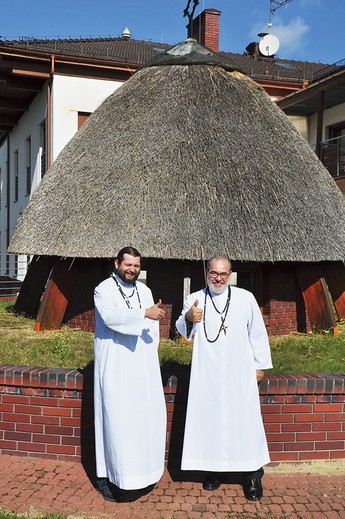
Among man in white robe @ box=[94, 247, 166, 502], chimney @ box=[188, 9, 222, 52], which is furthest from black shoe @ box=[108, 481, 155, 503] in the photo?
chimney @ box=[188, 9, 222, 52]

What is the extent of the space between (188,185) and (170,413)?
4430mm

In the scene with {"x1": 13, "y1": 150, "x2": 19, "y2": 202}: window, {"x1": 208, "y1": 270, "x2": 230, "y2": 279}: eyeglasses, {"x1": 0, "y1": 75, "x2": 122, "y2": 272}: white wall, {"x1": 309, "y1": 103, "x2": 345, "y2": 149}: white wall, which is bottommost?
{"x1": 208, "y1": 270, "x2": 230, "y2": 279}: eyeglasses

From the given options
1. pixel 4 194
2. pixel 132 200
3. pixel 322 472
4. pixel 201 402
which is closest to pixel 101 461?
pixel 201 402

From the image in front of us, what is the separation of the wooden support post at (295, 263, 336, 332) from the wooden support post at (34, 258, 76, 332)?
382 centimetres

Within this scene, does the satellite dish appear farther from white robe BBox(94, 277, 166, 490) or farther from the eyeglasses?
white robe BBox(94, 277, 166, 490)

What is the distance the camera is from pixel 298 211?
8555 mm

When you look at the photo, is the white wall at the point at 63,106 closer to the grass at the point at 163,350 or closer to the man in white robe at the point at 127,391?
the grass at the point at 163,350

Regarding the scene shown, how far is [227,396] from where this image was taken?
4227 mm

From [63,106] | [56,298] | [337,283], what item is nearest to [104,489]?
[56,298]

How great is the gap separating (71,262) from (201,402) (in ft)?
17.1

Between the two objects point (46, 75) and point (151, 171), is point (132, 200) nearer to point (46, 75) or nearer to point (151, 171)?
point (151, 171)

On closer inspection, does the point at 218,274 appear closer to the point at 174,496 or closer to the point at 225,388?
the point at 225,388

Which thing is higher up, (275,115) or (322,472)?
(275,115)

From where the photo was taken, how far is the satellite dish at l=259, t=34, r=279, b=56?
23.3 m
